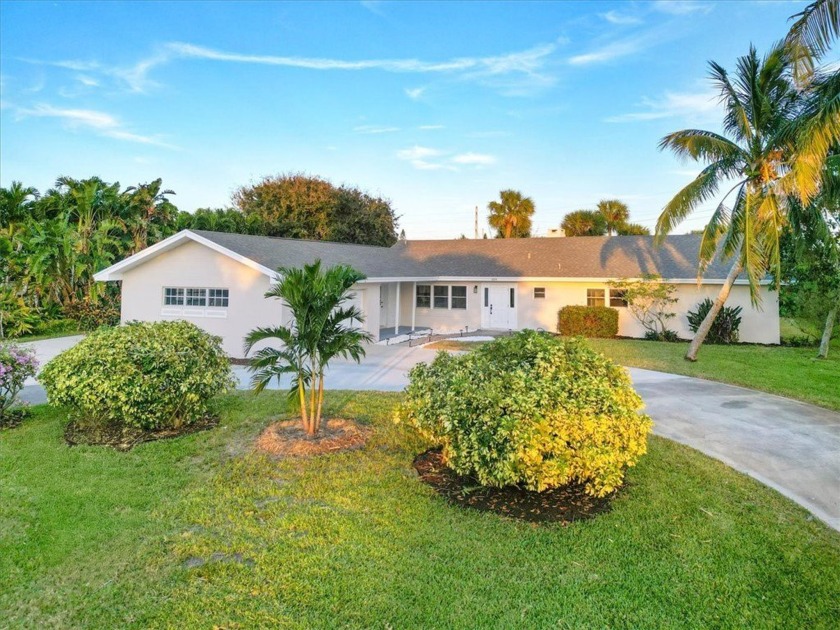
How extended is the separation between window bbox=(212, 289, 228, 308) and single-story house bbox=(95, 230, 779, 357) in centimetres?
3

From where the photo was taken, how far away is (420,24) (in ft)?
44.5

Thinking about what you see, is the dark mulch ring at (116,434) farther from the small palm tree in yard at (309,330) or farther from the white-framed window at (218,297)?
the white-framed window at (218,297)

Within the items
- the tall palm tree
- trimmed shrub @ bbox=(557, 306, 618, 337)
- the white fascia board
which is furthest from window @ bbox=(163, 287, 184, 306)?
the tall palm tree

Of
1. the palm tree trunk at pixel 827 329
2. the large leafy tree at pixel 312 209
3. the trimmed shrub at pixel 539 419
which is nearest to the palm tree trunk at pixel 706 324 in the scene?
the palm tree trunk at pixel 827 329

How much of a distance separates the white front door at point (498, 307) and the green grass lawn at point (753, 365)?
430 cm

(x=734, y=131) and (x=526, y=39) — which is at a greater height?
(x=526, y=39)

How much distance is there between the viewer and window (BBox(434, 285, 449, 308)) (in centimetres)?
2119

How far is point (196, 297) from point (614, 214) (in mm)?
A: 31086

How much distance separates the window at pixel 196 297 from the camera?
14.4 metres

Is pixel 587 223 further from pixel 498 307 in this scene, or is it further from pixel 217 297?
pixel 217 297

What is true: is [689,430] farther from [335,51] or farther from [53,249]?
[53,249]

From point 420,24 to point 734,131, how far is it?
917 centimetres

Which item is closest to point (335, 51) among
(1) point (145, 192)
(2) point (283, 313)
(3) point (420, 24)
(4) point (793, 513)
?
(3) point (420, 24)

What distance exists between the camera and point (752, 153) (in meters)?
11.5
